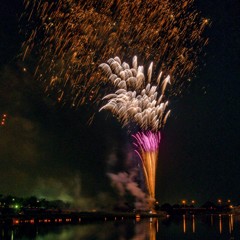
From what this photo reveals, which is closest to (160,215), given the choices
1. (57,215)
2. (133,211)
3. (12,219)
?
(133,211)

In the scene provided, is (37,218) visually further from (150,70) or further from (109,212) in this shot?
(150,70)

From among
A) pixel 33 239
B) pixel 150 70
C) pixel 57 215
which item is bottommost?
pixel 33 239

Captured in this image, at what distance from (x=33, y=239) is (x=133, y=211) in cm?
5334

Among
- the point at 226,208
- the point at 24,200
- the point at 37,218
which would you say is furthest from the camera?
the point at 226,208

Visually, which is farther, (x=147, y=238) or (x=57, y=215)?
(x=57, y=215)

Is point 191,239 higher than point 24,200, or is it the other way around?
point 24,200

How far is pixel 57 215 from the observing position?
3593 inches

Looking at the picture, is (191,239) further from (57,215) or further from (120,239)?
(57,215)

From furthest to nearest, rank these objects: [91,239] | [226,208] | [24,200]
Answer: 1. [226,208]
2. [24,200]
3. [91,239]

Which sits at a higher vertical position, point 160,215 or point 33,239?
point 160,215

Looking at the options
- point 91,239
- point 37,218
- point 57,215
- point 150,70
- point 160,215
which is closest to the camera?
point 150,70

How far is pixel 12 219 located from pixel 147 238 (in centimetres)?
3759

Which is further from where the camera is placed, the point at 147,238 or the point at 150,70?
the point at 147,238

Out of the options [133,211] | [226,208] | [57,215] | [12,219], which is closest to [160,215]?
[133,211]
